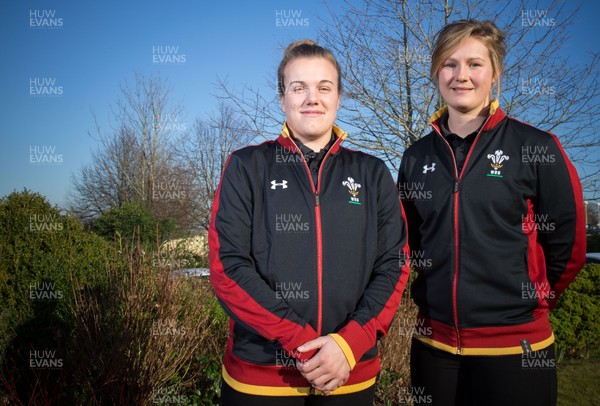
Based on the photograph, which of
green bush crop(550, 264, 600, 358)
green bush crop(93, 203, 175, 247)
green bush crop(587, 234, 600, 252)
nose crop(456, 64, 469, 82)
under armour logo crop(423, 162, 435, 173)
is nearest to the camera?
nose crop(456, 64, 469, 82)

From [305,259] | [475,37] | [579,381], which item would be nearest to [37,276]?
[305,259]

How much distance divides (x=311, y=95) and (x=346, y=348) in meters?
1.19

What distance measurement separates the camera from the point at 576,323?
668 cm

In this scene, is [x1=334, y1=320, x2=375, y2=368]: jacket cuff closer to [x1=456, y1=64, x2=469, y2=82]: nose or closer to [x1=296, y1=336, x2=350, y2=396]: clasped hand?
[x1=296, y1=336, x2=350, y2=396]: clasped hand

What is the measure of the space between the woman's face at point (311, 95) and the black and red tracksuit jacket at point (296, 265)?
0.40ft

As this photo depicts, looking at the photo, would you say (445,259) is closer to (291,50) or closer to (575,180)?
(575,180)

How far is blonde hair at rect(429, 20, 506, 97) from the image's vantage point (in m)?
2.36

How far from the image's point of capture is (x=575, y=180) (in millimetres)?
2234

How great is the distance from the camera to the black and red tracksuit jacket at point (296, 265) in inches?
75.4

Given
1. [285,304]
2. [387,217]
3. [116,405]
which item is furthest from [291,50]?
[116,405]

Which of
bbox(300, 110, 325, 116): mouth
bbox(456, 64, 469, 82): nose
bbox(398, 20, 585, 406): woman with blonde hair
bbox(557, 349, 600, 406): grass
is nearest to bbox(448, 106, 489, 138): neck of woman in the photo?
bbox(398, 20, 585, 406): woman with blonde hair

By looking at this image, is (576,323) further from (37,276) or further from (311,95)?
(37,276)

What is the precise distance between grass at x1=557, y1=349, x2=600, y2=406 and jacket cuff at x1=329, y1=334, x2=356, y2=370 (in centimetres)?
444

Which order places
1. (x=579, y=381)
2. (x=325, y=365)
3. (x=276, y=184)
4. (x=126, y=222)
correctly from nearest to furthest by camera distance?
(x=325, y=365) < (x=276, y=184) < (x=579, y=381) < (x=126, y=222)
